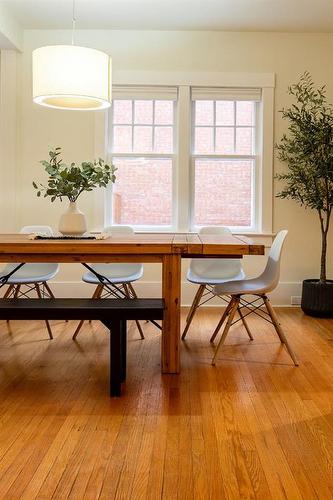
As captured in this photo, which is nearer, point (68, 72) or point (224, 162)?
point (68, 72)

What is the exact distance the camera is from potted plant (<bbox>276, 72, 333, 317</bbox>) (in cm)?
444

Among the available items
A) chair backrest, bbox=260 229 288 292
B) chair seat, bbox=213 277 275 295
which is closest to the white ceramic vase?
chair seat, bbox=213 277 275 295

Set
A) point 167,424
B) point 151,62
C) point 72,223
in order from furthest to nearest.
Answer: point 151,62 → point 72,223 → point 167,424

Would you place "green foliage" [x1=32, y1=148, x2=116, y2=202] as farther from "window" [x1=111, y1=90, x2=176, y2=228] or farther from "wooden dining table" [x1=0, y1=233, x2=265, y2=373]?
"window" [x1=111, y1=90, x2=176, y2=228]

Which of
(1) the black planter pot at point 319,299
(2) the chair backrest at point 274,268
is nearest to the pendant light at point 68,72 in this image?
(2) the chair backrest at point 274,268

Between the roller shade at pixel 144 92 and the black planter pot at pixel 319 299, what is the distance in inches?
96.0

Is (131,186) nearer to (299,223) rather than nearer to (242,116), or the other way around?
(242,116)

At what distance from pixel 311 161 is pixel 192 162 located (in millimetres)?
1250

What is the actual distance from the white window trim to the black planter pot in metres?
0.78

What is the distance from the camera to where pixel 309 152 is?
448cm

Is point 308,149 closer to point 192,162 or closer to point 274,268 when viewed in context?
point 192,162

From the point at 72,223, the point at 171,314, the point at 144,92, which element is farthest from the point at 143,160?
the point at 171,314

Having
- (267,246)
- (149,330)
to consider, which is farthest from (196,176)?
(149,330)

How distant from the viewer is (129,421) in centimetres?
219
